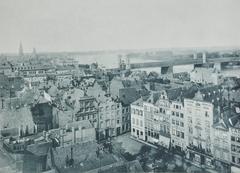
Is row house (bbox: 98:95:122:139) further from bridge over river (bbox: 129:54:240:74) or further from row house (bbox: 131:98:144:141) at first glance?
bridge over river (bbox: 129:54:240:74)

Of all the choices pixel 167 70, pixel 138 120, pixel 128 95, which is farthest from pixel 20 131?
pixel 167 70

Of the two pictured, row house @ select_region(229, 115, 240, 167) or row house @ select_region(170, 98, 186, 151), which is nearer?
row house @ select_region(229, 115, 240, 167)

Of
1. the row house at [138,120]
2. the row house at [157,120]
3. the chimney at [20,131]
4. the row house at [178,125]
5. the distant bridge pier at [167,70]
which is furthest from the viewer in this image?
the distant bridge pier at [167,70]

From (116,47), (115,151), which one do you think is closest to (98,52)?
(116,47)

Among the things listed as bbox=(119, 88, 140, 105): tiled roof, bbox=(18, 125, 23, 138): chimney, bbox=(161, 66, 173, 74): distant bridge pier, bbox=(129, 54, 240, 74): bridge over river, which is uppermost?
bbox=(129, 54, 240, 74): bridge over river

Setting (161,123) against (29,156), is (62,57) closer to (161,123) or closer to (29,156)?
(29,156)

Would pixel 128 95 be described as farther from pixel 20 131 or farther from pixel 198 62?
pixel 20 131

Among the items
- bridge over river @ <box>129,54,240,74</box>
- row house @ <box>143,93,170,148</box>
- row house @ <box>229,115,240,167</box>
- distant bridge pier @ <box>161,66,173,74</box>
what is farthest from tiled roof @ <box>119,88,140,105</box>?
row house @ <box>229,115,240,167</box>

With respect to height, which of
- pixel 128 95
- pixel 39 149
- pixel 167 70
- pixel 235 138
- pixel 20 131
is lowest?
pixel 39 149

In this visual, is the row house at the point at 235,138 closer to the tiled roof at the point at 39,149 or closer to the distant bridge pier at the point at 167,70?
the tiled roof at the point at 39,149

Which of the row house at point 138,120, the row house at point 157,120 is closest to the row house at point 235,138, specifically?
the row house at point 157,120

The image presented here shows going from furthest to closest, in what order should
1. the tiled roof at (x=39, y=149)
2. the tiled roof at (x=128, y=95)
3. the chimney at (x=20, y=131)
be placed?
the tiled roof at (x=128, y=95) → the chimney at (x=20, y=131) → the tiled roof at (x=39, y=149)
